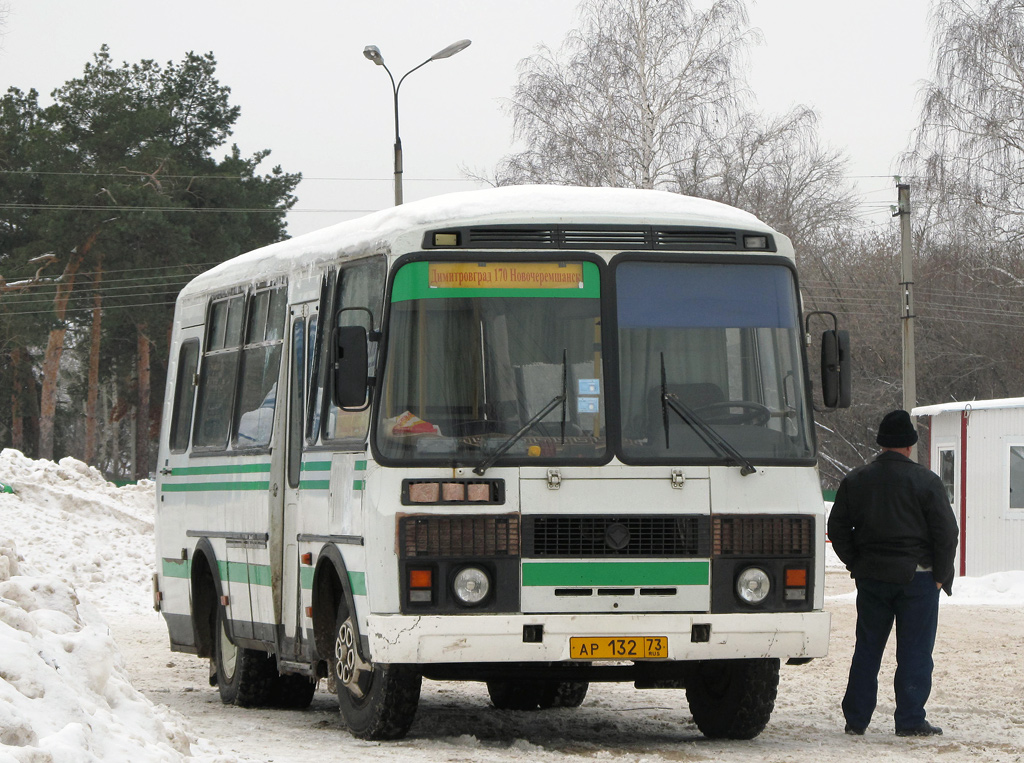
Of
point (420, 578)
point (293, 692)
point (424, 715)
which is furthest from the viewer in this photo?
point (293, 692)

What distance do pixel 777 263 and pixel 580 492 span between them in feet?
5.50

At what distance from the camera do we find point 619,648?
879cm

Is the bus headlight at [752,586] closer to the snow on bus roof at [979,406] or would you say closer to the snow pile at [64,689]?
the snow pile at [64,689]

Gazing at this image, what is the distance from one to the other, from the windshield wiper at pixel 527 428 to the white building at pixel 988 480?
16.3m

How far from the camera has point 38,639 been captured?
7.57 m

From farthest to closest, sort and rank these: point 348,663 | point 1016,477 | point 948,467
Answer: point 948,467, point 1016,477, point 348,663

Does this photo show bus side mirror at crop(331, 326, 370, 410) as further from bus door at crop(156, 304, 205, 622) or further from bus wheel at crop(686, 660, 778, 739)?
bus door at crop(156, 304, 205, 622)

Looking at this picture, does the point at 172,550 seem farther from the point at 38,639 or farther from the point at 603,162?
the point at 603,162

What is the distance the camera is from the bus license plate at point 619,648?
28.7 ft

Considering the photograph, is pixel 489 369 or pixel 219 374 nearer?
pixel 489 369

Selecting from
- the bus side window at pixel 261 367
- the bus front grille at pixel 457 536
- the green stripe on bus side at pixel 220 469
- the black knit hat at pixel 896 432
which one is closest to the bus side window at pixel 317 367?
the bus side window at pixel 261 367

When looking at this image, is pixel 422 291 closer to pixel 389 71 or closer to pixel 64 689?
pixel 64 689

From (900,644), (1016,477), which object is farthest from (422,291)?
(1016,477)

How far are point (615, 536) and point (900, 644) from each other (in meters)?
2.07
